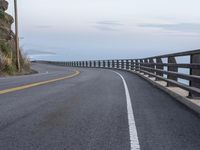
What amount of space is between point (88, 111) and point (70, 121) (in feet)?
4.57

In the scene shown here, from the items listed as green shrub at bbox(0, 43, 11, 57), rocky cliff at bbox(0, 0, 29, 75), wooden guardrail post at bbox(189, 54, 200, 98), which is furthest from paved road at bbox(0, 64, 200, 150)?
green shrub at bbox(0, 43, 11, 57)

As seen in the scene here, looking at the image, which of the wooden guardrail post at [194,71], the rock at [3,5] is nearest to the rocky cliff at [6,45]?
the rock at [3,5]

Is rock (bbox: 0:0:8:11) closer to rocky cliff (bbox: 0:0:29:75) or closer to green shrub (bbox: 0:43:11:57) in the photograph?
rocky cliff (bbox: 0:0:29:75)

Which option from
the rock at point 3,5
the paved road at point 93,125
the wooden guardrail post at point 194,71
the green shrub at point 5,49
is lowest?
the paved road at point 93,125

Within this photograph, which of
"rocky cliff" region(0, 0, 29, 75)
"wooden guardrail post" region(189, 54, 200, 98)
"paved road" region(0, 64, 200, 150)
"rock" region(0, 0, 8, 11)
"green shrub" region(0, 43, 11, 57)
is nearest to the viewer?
"paved road" region(0, 64, 200, 150)

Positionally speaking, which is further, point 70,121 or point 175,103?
point 175,103

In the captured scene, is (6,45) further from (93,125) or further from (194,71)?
(93,125)

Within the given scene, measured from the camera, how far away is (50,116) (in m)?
8.59

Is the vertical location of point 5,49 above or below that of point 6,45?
below

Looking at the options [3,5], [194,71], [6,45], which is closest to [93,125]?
[194,71]

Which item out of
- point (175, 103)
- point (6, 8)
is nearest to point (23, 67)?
point (6, 8)

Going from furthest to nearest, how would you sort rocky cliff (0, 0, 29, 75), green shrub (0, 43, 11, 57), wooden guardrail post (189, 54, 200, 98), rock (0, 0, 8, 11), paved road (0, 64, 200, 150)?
1. rock (0, 0, 8, 11)
2. green shrub (0, 43, 11, 57)
3. rocky cliff (0, 0, 29, 75)
4. wooden guardrail post (189, 54, 200, 98)
5. paved road (0, 64, 200, 150)

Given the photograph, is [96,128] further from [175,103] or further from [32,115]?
[175,103]

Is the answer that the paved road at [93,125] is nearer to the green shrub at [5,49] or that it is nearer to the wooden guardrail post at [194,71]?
the wooden guardrail post at [194,71]
